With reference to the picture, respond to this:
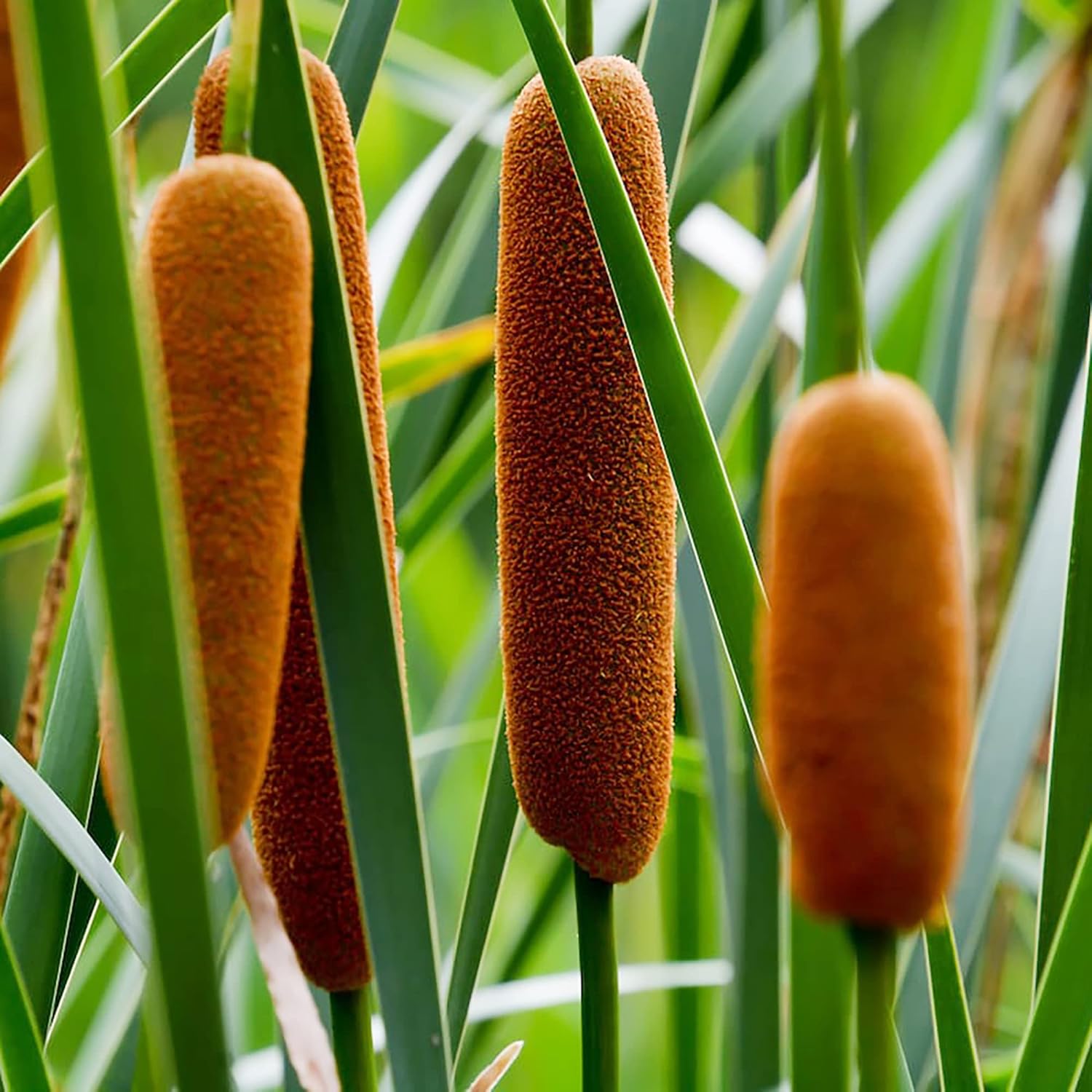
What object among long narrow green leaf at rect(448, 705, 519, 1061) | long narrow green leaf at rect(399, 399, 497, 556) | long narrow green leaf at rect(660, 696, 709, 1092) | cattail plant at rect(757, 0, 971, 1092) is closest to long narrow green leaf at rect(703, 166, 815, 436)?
long narrow green leaf at rect(399, 399, 497, 556)

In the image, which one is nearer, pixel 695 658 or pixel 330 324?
pixel 330 324

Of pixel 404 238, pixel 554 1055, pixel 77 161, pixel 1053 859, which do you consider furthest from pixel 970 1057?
pixel 554 1055

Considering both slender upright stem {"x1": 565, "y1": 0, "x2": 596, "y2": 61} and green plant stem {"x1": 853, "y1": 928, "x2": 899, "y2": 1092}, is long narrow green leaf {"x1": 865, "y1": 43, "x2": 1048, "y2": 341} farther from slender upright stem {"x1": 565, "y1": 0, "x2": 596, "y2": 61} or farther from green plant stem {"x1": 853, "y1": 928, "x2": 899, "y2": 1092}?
green plant stem {"x1": 853, "y1": 928, "x2": 899, "y2": 1092}

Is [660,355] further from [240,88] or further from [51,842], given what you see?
[51,842]

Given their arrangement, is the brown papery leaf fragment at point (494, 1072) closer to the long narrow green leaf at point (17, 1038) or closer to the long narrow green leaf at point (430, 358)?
the long narrow green leaf at point (17, 1038)

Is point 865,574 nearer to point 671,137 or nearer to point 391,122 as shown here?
point 671,137

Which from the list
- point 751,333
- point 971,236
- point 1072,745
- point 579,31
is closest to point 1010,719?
point 1072,745
